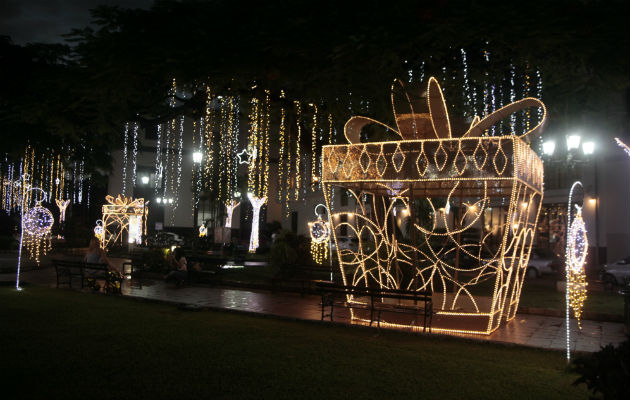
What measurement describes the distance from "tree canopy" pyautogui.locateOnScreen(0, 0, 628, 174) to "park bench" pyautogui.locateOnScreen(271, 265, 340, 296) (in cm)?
722

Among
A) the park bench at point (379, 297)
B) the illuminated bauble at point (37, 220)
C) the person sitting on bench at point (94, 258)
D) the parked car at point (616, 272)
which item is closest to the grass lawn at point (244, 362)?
the park bench at point (379, 297)

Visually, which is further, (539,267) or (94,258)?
(539,267)

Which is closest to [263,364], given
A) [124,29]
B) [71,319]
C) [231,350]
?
[231,350]

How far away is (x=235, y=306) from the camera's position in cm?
1249

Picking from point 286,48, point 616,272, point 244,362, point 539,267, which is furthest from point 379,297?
point 539,267

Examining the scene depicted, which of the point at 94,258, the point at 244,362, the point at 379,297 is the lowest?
the point at 244,362

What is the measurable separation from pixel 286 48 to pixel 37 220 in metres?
18.8

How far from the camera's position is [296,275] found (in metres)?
16.9

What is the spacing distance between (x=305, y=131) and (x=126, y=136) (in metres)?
5.36

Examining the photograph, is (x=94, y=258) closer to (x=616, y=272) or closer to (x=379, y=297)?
(x=379, y=297)

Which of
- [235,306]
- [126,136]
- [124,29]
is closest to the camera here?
[124,29]

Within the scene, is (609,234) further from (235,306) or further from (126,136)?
(126,136)

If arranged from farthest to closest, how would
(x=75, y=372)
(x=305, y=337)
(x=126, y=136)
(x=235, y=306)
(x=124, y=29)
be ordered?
(x=126, y=136) → (x=235, y=306) → (x=305, y=337) → (x=124, y=29) → (x=75, y=372)

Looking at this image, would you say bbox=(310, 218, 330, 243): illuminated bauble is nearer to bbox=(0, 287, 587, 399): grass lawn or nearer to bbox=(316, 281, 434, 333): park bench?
bbox=(316, 281, 434, 333): park bench
